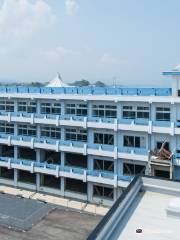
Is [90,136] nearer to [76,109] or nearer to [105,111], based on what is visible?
[105,111]

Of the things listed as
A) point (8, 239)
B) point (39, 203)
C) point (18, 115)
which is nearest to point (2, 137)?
point (18, 115)

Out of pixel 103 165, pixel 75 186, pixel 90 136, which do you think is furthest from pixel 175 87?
pixel 75 186

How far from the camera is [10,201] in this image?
3609cm

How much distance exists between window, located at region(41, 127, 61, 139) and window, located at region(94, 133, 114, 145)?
16.9 feet

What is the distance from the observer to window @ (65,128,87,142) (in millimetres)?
38312

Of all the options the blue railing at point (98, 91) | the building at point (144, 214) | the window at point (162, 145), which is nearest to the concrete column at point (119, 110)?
the blue railing at point (98, 91)

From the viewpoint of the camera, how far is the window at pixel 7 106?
43.5m

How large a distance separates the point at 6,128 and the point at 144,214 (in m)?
30.8

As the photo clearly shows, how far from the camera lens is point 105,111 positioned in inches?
1446

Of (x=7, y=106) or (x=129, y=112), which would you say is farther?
(x=7, y=106)

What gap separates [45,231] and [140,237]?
17.4m

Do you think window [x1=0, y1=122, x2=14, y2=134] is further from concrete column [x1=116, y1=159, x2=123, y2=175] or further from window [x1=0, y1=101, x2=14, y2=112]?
concrete column [x1=116, y1=159, x2=123, y2=175]

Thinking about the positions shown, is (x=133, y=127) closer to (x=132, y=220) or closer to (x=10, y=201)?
(x=10, y=201)

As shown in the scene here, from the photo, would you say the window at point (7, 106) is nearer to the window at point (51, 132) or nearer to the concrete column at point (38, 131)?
the concrete column at point (38, 131)
